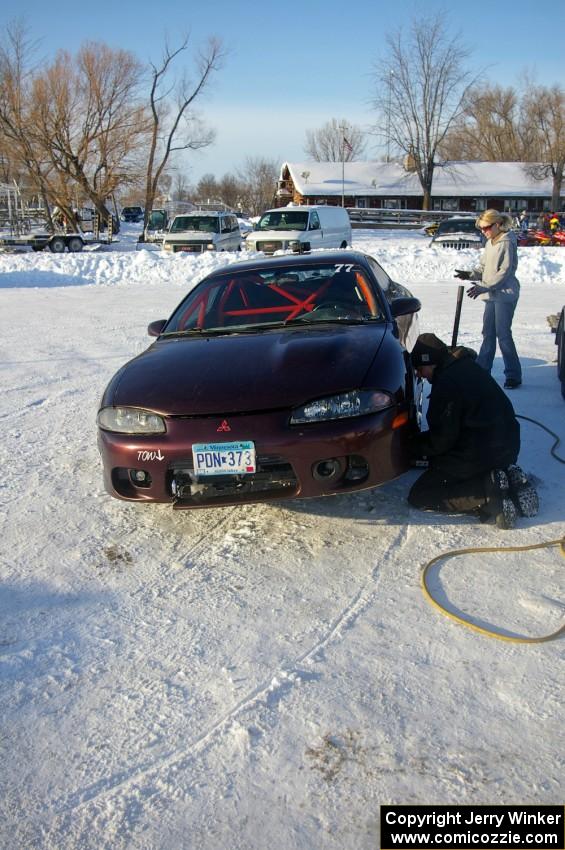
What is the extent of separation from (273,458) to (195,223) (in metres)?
21.5

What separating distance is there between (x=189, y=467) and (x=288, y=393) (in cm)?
61

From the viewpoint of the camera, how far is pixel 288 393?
3.59 m

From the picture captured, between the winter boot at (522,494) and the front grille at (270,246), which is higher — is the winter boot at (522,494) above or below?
below

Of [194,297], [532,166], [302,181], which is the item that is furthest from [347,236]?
[532,166]

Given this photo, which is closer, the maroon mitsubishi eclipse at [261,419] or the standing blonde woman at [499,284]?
the maroon mitsubishi eclipse at [261,419]

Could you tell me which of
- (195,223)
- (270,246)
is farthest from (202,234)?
(270,246)

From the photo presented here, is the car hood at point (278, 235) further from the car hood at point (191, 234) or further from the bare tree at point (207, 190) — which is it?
the bare tree at point (207, 190)

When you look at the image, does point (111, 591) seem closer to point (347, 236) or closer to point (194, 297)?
point (194, 297)

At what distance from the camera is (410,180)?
5906cm

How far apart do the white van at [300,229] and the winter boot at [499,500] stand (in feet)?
53.8

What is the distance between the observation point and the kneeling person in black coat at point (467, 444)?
3.82 metres

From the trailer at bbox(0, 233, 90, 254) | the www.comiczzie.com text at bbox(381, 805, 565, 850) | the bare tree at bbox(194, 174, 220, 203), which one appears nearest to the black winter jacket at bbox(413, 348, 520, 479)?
the www.comiczzie.com text at bbox(381, 805, 565, 850)

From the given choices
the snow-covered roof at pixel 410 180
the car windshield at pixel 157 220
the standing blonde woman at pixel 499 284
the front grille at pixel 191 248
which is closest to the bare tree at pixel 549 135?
the snow-covered roof at pixel 410 180

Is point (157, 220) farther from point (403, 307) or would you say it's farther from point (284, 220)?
point (403, 307)
